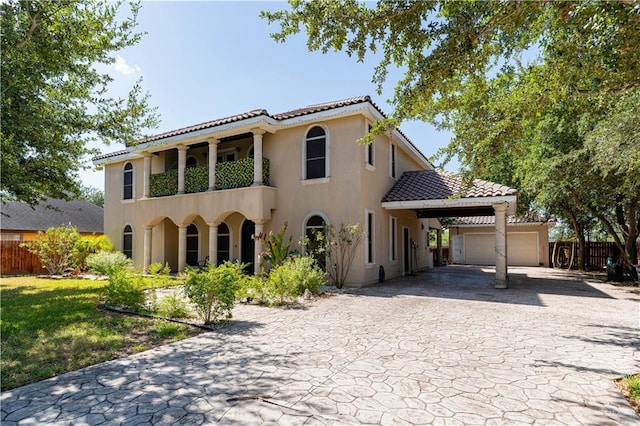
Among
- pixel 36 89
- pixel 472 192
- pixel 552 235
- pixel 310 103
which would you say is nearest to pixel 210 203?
pixel 310 103

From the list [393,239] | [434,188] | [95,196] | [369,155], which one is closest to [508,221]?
[393,239]

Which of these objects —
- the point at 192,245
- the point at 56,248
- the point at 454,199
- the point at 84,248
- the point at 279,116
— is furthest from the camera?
the point at 192,245

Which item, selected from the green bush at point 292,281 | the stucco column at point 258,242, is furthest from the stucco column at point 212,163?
the green bush at point 292,281

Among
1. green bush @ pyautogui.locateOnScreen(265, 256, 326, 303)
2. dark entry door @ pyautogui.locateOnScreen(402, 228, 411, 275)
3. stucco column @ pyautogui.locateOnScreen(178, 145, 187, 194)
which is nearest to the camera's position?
green bush @ pyautogui.locateOnScreen(265, 256, 326, 303)

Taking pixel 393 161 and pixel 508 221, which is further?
pixel 508 221

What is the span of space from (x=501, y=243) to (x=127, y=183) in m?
20.0

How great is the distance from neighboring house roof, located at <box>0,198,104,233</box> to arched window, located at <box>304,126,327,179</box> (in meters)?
19.0

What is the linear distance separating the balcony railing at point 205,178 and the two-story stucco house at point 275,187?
49 millimetres

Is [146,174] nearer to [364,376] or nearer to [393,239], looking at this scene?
[393,239]

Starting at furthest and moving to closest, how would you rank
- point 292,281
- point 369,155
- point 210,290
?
point 369,155, point 292,281, point 210,290

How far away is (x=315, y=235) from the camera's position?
46.6ft

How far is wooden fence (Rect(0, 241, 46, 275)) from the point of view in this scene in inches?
768

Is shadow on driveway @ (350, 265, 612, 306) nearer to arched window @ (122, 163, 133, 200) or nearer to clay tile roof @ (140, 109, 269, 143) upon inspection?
clay tile roof @ (140, 109, 269, 143)

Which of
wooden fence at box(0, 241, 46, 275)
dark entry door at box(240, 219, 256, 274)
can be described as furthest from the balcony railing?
wooden fence at box(0, 241, 46, 275)
